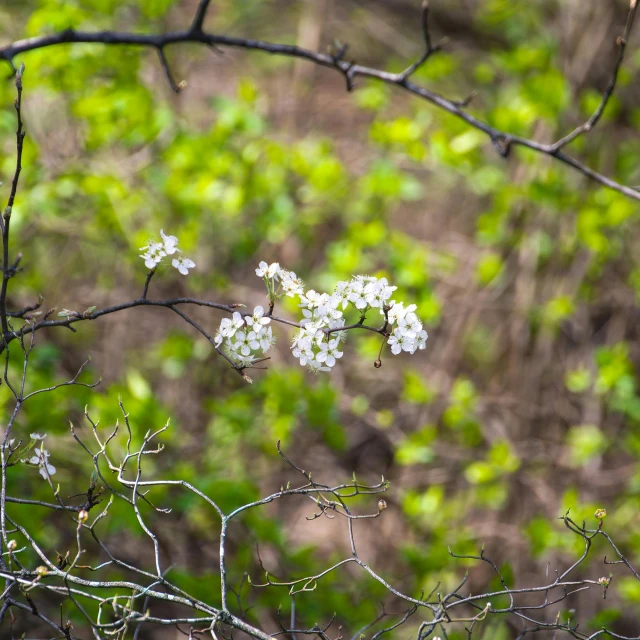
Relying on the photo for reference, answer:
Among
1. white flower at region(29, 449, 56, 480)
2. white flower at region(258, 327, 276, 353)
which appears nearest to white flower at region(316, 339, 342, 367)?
white flower at region(258, 327, 276, 353)

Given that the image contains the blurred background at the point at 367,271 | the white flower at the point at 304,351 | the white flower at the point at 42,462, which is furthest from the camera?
the blurred background at the point at 367,271

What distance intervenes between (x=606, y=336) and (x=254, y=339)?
11.3 feet

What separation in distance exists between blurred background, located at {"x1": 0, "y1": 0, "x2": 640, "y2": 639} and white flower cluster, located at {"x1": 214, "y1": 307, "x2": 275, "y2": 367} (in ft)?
4.55

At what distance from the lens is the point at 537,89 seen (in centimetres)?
361

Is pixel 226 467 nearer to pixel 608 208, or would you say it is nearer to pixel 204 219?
pixel 204 219

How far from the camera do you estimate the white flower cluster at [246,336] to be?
1.63 meters

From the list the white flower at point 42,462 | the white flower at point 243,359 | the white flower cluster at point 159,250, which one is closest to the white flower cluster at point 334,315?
the white flower at point 243,359

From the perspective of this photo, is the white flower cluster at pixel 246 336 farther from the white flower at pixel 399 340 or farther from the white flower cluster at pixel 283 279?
the white flower at pixel 399 340

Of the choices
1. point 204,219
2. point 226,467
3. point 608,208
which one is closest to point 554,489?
point 608,208

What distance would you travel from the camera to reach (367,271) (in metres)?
3.99

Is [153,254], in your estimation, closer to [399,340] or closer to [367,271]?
[399,340]

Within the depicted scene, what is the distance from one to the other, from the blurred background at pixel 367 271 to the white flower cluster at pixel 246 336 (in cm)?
139

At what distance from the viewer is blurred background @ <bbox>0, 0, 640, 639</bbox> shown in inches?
135

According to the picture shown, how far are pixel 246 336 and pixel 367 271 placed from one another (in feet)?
7.85
